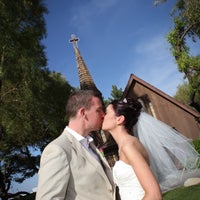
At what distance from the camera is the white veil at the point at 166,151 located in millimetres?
5441

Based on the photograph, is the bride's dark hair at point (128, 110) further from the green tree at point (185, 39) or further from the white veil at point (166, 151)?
the green tree at point (185, 39)

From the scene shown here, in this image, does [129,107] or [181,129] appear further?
[181,129]

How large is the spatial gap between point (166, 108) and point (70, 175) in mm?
25740

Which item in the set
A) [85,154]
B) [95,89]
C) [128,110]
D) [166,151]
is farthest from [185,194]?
[95,89]

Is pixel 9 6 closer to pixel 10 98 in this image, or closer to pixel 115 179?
pixel 10 98

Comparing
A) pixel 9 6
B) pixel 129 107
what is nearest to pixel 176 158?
pixel 129 107

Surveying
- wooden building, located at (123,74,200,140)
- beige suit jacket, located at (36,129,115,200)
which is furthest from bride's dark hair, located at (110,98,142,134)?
wooden building, located at (123,74,200,140)

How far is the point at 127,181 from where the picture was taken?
400cm

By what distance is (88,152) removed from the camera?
3.67 metres

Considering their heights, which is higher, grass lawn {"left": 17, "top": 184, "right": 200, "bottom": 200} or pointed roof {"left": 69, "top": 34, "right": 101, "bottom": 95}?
pointed roof {"left": 69, "top": 34, "right": 101, "bottom": 95}

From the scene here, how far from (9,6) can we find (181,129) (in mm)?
17519

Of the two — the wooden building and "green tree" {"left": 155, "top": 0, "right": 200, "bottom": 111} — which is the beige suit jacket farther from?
the wooden building

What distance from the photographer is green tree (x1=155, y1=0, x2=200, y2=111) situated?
Answer: 19141 millimetres

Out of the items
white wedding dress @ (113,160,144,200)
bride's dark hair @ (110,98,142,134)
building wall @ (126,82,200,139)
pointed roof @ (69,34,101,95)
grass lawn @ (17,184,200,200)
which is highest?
pointed roof @ (69,34,101,95)
